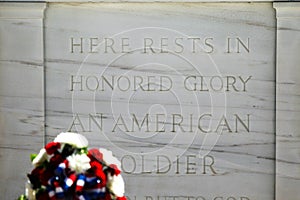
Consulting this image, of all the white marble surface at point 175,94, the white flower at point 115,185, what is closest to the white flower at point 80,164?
the white flower at point 115,185

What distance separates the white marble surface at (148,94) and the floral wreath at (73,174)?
243 centimetres

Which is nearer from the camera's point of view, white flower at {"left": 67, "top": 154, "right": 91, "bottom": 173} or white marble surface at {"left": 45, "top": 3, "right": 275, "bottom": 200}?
Result: white flower at {"left": 67, "top": 154, "right": 91, "bottom": 173}

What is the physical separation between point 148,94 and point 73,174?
8.80 feet

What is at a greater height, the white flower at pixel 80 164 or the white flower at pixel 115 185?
the white flower at pixel 80 164

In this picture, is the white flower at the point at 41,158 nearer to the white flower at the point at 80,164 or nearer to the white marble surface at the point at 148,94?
the white flower at the point at 80,164

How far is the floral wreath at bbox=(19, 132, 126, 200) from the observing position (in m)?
4.94

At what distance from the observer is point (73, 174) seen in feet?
16.3

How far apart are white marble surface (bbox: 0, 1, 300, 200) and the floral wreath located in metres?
2.43

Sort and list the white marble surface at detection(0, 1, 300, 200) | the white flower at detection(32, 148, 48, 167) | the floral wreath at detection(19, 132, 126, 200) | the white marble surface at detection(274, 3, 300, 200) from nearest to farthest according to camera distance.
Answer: the floral wreath at detection(19, 132, 126, 200) → the white flower at detection(32, 148, 48, 167) → the white marble surface at detection(274, 3, 300, 200) → the white marble surface at detection(0, 1, 300, 200)

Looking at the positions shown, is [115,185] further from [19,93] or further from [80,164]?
[19,93]

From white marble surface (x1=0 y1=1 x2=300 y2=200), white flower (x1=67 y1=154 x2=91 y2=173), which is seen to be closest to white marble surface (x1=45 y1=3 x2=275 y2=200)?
white marble surface (x1=0 y1=1 x2=300 y2=200)

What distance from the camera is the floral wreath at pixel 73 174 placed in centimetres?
494

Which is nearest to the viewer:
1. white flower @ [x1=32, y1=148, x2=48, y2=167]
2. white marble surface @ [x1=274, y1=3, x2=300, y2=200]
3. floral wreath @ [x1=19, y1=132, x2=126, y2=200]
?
floral wreath @ [x1=19, y1=132, x2=126, y2=200]

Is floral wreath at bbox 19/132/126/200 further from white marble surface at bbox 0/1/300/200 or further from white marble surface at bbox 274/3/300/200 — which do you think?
white marble surface at bbox 274/3/300/200
